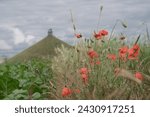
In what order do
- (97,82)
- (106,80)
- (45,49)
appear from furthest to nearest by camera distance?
(45,49) → (106,80) → (97,82)

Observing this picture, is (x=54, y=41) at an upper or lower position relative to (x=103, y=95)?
lower

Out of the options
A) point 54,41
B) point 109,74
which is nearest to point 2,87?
point 109,74

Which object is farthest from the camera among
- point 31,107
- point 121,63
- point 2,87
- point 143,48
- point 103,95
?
point 143,48

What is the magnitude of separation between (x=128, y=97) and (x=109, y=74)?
6.04 ft

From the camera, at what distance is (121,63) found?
25.1ft

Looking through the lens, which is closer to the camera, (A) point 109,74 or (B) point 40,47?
(A) point 109,74

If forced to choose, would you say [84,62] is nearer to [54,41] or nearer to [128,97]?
[128,97]

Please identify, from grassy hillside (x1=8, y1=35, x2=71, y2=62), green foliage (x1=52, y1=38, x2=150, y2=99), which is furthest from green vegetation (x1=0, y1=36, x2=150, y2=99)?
grassy hillside (x1=8, y1=35, x2=71, y2=62)

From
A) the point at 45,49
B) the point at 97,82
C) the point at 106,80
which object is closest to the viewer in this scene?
the point at 97,82

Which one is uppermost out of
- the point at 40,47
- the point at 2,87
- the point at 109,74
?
the point at 109,74

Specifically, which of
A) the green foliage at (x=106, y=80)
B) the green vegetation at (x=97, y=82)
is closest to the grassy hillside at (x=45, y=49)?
the green vegetation at (x=97, y=82)

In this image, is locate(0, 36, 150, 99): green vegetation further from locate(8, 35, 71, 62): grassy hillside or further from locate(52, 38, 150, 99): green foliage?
locate(8, 35, 71, 62): grassy hillside

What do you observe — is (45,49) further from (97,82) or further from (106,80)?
(97,82)

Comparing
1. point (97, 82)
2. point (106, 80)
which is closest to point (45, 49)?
point (106, 80)
